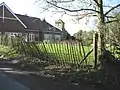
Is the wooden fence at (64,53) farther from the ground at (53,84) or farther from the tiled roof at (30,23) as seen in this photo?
the tiled roof at (30,23)

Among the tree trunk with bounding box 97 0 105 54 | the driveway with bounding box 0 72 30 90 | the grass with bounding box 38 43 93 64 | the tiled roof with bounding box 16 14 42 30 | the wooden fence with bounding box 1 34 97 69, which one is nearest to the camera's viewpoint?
the driveway with bounding box 0 72 30 90

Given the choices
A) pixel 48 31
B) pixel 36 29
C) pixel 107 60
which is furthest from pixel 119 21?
pixel 48 31

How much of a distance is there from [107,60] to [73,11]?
4.60 metres

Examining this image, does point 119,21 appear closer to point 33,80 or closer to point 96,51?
point 96,51

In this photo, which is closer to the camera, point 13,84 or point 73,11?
point 13,84

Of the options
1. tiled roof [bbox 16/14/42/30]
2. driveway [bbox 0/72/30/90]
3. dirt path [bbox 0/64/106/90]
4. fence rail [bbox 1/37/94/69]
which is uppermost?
tiled roof [bbox 16/14/42/30]

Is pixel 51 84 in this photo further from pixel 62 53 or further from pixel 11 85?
pixel 62 53

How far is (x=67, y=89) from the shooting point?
9133mm

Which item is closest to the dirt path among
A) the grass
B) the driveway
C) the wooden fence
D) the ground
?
the ground

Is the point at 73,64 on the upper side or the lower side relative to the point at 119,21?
lower

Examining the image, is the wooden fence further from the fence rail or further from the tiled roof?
the tiled roof

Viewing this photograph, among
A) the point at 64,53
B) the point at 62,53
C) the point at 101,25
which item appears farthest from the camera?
the point at 62,53

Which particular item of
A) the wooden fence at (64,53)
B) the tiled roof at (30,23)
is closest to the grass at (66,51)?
the wooden fence at (64,53)

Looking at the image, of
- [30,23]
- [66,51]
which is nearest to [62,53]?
[66,51]
